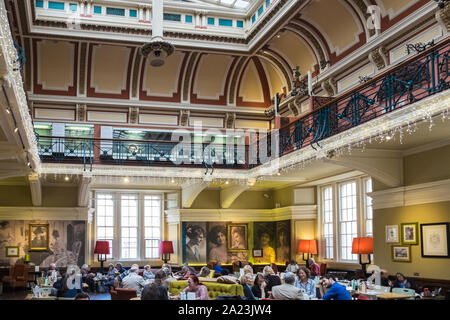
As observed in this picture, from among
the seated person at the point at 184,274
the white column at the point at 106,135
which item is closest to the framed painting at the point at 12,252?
the white column at the point at 106,135

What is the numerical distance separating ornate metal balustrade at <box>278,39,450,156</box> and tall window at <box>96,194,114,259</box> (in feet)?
22.5

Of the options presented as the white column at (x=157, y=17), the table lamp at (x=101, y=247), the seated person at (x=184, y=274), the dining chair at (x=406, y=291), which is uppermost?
the white column at (x=157, y=17)

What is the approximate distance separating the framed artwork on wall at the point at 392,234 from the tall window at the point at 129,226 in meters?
9.16

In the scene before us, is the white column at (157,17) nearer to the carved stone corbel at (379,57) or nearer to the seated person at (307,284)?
the carved stone corbel at (379,57)

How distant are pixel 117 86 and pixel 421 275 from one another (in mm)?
10989

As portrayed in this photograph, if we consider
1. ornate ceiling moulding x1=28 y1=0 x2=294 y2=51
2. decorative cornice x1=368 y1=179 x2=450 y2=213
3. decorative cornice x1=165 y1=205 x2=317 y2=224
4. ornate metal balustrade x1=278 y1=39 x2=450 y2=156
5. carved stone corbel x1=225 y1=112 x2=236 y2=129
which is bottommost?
decorative cornice x1=165 y1=205 x2=317 y2=224

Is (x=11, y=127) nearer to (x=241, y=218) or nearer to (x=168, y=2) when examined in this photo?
(x=168, y=2)

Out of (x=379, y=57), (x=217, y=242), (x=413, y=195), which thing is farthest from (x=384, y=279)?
(x=217, y=242)

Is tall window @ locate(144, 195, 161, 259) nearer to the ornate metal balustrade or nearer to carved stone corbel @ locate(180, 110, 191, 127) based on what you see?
carved stone corbel @ locate(180, 110, 191, 127)

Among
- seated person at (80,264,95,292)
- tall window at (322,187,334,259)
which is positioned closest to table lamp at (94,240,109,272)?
seated person at (80,264,95,292)

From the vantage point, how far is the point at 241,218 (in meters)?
17.4

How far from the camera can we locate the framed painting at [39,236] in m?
15.5

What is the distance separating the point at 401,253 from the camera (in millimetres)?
10367

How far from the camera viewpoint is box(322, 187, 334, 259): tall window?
48.8ft
